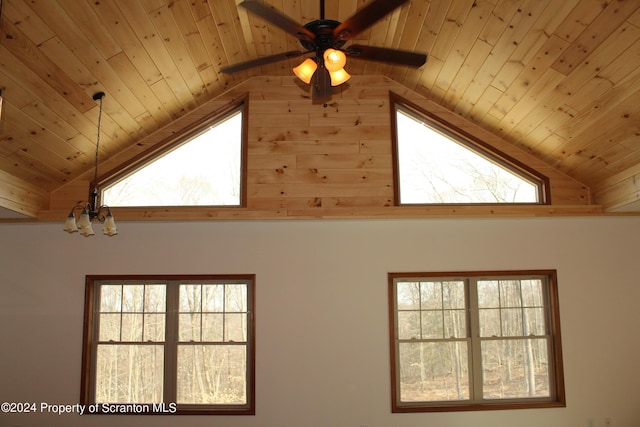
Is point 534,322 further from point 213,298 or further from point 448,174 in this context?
point 213,298

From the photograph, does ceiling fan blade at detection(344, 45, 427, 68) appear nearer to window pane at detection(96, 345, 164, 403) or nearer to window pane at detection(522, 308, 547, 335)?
window pane at detection(522, 308, 547, 335)

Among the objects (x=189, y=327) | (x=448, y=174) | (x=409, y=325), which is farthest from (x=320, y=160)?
(x=189, y=327)

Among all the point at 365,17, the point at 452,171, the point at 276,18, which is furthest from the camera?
the point at 452,171

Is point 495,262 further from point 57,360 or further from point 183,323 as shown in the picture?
point 57,360

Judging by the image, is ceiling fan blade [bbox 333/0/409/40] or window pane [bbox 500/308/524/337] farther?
window pane [bbox 500/308/524/337]

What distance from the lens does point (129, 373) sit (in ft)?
19.0

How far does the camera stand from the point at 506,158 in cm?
595

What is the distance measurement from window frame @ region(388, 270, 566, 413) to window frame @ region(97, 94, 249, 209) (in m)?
1.96

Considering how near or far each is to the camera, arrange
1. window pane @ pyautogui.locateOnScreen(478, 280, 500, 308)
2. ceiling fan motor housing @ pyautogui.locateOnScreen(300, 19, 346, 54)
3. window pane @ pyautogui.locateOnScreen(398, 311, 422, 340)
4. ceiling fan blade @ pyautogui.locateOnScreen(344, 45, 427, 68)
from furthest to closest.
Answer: window pane @ pyautogui.locateOnScreen(478, 280, 500, 308) < window pane @ pyautogui.locateOnScreen(398, 311, 422, 340) < ceiling fan blade @ pyautogui.locateOnScreen(344, 45, 427, 68) < ceiling fan motor housing @ pyautogui.locateOnScreen(300, 19, 346, 54)

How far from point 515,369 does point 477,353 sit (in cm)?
43

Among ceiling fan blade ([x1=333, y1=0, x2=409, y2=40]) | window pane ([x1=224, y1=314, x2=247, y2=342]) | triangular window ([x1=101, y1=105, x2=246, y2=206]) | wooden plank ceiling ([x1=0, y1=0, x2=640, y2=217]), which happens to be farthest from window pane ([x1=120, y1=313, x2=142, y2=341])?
ceiling fan blade ([x1=333, y1=0, x2=409, y2=40])

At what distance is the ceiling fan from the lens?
2969 millimetres

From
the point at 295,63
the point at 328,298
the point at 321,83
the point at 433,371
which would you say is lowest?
the point at 433,371

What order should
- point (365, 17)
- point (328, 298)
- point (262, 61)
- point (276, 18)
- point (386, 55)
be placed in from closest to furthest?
point (365, 17) < point (276, 18) < point (386, 55) < point (262, 61) < point (328, 298)
